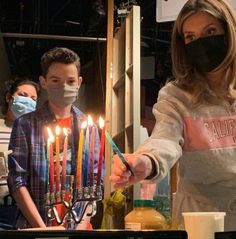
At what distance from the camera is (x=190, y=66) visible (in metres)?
1.41

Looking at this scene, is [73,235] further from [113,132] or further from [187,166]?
[113,132]

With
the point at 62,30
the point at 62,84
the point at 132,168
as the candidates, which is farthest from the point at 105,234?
the point at 62,30

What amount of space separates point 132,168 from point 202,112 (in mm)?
405

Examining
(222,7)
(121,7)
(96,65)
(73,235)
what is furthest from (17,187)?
(96,65)

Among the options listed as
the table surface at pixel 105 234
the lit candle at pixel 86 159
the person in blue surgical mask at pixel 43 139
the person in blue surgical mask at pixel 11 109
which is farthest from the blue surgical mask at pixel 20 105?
the table surface at pixel 105 234

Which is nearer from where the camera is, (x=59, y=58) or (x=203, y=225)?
(x=203, y=225)

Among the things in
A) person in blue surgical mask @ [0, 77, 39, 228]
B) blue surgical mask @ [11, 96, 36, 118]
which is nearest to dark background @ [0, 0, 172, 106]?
person in blue surgical mask @ [0, 77, 39, 228]

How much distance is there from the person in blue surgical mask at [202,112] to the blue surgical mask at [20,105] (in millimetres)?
1527

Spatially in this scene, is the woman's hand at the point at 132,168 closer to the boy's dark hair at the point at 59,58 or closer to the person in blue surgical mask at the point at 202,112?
the person in blue surgical mask at the point at 202,112

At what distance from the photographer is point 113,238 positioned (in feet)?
2.30

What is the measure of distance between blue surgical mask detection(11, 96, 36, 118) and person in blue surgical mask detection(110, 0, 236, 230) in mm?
1527

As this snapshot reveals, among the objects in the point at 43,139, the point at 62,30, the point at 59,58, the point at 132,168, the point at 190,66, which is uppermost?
the point at 62,30

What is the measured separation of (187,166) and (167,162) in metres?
0.18

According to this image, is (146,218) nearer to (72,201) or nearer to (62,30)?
(72,201)
